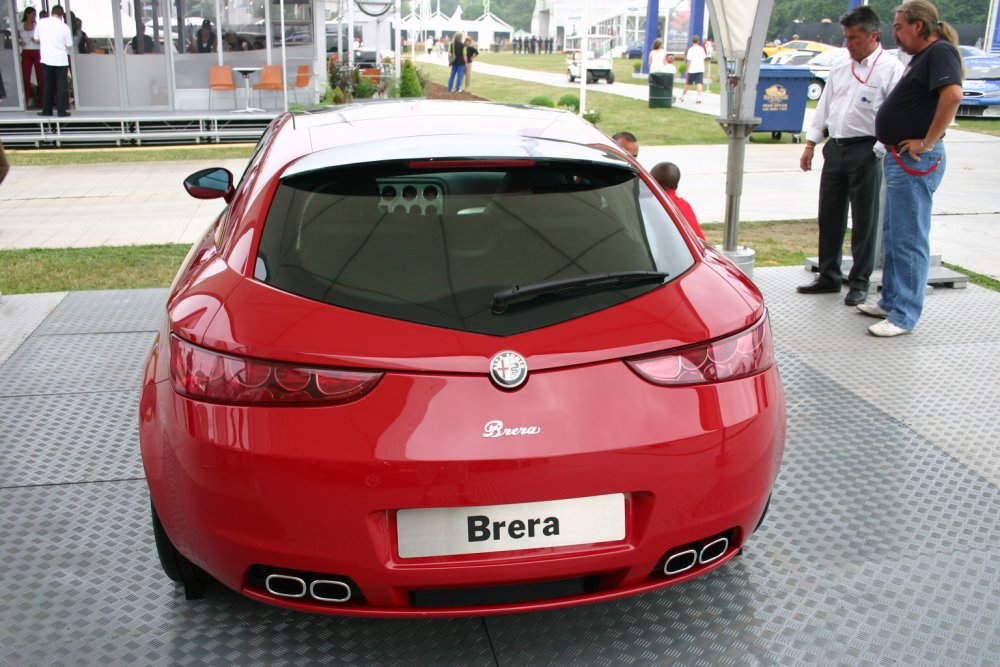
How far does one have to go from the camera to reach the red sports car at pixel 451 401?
89.7 inches

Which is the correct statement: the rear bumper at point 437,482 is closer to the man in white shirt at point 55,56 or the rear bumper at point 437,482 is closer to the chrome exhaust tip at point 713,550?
the chrome exhaust tip at point 713,550

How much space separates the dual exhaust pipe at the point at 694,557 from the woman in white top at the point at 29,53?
63.2 feet

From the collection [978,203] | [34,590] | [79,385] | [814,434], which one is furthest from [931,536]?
[978,203]

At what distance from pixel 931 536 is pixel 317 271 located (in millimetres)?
2325

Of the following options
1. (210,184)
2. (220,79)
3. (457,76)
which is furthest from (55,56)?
(210,184)

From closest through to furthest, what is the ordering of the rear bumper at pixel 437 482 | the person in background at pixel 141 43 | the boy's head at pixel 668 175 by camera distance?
1. the rear bumper at pixel 437 482
2. the boy's head at pixel 668 175
3. the person in background at pixel 141 43

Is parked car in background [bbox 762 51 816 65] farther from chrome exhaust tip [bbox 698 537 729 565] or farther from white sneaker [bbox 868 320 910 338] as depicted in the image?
chrome exhaust tip [bbox 698 537 729 565]

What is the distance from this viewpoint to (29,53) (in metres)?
19.2

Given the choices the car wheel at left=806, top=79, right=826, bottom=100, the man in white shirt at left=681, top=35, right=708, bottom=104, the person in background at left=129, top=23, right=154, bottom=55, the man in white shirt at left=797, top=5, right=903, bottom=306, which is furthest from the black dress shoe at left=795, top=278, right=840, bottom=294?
the car wheel at left=806, top=79, right=826, bottom=100

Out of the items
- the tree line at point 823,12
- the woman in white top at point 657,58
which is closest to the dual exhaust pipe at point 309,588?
the woman in white top at point 657,58

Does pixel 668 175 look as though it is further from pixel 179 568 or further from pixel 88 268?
pixel 88 268

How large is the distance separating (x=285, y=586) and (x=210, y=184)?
230 cm

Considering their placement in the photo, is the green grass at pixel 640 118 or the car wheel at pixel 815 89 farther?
the car wheel at pixel 815 89

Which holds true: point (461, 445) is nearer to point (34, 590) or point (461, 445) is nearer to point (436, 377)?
point (436, 377)
